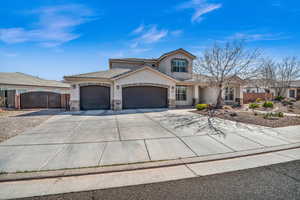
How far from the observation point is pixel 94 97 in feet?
44.9

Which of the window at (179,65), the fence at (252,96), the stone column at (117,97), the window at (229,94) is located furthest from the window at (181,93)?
the fence at (252,96)

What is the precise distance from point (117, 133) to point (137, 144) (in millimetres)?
1581

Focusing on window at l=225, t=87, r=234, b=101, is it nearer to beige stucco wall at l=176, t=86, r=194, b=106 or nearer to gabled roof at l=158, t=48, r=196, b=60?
beige stucco wall at l=176, t=86, r=194, b=106

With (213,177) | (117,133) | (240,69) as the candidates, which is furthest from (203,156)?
(240,69)

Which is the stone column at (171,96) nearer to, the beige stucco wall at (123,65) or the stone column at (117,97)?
the stone column at (117,97)

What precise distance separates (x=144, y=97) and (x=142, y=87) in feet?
3.57

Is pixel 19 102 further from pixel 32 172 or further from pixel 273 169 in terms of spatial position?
pixel 273 169

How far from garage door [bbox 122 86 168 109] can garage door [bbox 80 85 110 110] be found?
71.7 inches

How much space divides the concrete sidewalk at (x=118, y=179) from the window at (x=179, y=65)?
46.4 feet

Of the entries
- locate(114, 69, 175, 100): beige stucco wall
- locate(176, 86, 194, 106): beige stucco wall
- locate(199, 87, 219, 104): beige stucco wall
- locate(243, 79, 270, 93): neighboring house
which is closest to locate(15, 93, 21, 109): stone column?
locate(114, 69, 175, 100): beige stucco wall

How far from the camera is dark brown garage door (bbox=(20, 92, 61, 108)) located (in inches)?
574

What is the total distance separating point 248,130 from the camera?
21.6 ft

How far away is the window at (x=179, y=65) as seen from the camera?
55.4 ft

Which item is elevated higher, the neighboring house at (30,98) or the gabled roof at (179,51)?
the gabled roof at (179,51)
